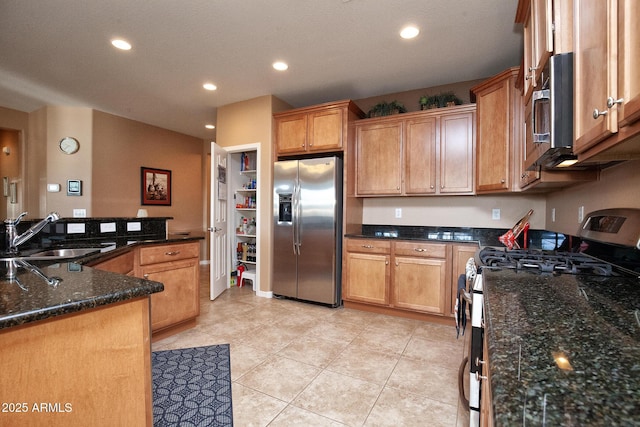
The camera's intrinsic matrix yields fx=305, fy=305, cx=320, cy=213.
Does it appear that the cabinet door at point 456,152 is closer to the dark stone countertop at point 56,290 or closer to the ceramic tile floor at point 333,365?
the ceramic tile floor at point 333,365

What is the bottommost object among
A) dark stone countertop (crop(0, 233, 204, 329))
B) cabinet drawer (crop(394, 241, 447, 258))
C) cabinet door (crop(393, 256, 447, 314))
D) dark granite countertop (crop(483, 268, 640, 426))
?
cabinet door (crop(393, 256, 447, 314))

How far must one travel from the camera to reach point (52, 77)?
347 centimetres

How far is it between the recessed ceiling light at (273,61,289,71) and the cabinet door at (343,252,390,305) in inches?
83.0

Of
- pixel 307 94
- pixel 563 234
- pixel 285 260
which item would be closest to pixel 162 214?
pixel 285 260

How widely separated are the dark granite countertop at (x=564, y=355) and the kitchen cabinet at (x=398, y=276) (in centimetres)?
196

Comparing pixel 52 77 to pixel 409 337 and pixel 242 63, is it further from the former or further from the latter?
pixel 409 337

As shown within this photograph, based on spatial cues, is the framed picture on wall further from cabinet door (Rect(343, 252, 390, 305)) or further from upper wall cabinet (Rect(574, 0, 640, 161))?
upper wall cabinet (Rect(574, 0, 640, 161))

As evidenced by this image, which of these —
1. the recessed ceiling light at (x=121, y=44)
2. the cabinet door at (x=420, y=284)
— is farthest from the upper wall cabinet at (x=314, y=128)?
the recessed ceiling light at (x=121, y=44)

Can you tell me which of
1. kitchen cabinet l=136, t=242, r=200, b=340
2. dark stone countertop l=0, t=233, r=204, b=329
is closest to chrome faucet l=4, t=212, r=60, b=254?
dark stone countertop l=0, t=233, r=204, b=329

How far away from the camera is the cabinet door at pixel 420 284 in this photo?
300cm

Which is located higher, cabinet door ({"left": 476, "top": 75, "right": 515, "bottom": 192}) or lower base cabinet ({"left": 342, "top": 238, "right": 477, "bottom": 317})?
cabinet door ({"left": 476, "top": 75, "right": 515, "bottom": 192})

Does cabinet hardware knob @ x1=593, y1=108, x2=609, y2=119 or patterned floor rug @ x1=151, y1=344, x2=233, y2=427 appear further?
patterned floor rug @ x1=151, y1=344, x2=233, y2=427

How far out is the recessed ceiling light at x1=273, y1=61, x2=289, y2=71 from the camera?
3082mm

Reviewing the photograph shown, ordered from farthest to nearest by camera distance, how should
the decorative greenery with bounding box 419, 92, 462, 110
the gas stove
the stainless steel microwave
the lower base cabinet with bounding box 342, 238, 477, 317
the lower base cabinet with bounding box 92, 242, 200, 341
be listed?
the decorative greenery with bounding box 419, 92, 462, 110, the lower base cabinet with bounding box 342, 238, 477, 317, the lower base cabinet with bounding box 92, 242, 200, 341, the gas stove, the stainless steel microwave
